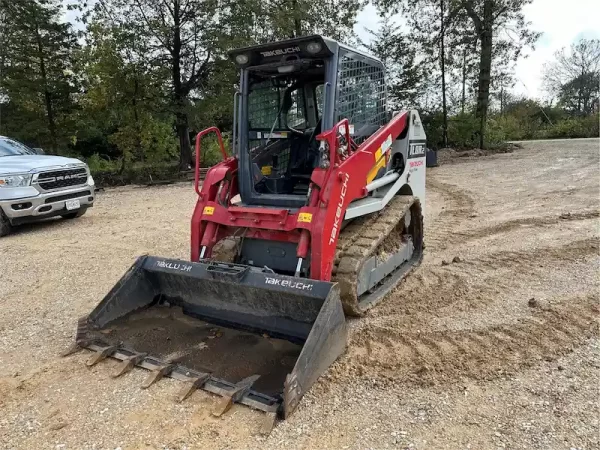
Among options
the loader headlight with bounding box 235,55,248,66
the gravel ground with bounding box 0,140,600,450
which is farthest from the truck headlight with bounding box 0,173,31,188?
the loader headlight with bounding box 235,55,248,66

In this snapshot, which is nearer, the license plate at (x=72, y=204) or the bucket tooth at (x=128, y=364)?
the bucket tooth at (x=128, y=364)

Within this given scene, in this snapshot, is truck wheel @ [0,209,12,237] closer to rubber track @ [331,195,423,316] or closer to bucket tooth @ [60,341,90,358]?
bucket tooth @ [60,341,90,358]

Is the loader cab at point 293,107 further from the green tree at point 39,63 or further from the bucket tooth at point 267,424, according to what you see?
the green tree at point 39,63

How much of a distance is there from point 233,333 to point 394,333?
4.31ft

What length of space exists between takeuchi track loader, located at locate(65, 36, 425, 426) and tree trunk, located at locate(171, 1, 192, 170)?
12.4 metres

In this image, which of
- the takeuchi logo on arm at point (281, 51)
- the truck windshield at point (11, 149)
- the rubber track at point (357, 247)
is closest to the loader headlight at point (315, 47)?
the takeuchi logo on arm at point (281, 51)

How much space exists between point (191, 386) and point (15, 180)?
7.00 m

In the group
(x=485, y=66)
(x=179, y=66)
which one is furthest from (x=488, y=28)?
(x=179, y=66)

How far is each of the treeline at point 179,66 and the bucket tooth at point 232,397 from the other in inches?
556

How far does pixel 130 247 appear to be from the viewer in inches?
291

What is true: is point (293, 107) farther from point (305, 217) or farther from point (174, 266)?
point (174, 266)

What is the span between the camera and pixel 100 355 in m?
3.75

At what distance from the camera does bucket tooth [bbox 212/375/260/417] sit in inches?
119

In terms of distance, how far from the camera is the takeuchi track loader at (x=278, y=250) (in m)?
3.50
